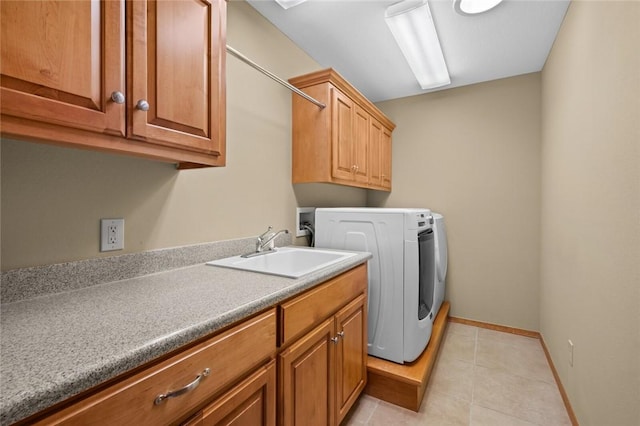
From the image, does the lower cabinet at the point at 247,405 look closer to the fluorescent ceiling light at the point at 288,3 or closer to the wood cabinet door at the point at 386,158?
the fluorescent ceiling light at the point at 288,3

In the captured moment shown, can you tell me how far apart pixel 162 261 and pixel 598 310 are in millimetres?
1976

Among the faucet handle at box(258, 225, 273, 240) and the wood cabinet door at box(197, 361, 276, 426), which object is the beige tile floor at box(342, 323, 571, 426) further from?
the faucet handle at box(258, 225, 273, 240)

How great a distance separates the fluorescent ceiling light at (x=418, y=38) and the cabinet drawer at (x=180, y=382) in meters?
1.90

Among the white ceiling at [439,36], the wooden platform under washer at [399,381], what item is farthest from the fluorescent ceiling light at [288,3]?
the wooden platform under washer at [399,381]

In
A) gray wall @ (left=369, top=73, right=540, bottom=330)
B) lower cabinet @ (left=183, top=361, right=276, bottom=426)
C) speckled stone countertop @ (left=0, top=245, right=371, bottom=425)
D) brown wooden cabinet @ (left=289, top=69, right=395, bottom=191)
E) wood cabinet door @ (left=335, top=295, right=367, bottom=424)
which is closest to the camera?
speckled stone countertop @ (left=0, top=245, right=371, bottom=425)

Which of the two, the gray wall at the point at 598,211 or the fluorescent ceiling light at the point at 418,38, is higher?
the fluorescent ceiling light at the point at 418,38

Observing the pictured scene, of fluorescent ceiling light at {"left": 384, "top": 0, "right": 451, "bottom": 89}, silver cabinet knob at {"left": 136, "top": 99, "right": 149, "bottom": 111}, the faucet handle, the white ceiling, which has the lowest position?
the faucet handle

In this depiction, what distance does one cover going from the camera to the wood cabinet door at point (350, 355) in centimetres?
147

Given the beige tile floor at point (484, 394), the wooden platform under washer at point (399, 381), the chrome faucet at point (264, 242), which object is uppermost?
the chrome faucet at point (264, 242)

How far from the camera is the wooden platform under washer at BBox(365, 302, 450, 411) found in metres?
1.75

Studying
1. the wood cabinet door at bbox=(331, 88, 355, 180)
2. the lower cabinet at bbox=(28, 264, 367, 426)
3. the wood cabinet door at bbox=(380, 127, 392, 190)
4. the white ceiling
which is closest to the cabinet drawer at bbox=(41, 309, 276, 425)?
the lower cabinet at bbox=(28, 264, 367, 426)

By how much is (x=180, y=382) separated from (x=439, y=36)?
2.56 meters

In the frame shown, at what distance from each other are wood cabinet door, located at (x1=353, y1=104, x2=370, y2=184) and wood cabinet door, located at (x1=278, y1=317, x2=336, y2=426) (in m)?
1.49

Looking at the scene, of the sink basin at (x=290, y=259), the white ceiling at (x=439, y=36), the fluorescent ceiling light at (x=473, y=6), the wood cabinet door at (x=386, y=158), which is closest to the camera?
the sink basin at (x=290, y=259)
